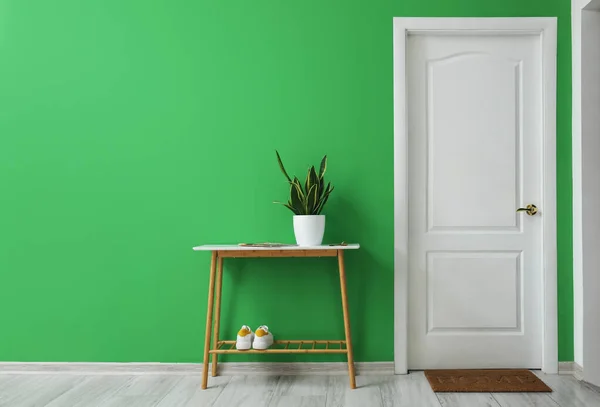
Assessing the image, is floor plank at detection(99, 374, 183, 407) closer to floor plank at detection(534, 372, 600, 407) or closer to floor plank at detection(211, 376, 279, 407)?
floor plank at detection(211, 376, 279, 407)

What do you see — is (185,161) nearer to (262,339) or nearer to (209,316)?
(209,316)

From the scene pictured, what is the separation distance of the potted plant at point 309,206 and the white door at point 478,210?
0.59 meters

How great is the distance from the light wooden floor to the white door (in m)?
0.27

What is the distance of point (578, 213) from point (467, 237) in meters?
0.59

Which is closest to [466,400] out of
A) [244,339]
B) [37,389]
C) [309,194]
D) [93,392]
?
[244,339]

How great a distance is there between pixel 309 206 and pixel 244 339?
2.49 feet

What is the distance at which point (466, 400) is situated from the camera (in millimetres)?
2453

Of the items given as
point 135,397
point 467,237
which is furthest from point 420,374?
point 135,397

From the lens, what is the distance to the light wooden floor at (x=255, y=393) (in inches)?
95.7

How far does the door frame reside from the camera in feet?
9.26

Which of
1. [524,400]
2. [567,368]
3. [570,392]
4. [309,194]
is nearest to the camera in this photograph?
[524,400]

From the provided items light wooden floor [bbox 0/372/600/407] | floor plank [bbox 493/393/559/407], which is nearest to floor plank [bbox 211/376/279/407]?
light wooden floor [bbox 0/372/600/407]

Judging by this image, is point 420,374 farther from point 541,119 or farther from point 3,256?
point 3,256

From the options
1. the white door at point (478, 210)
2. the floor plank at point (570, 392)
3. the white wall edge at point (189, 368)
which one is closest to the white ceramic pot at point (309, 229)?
the white door at point (478, 210)
